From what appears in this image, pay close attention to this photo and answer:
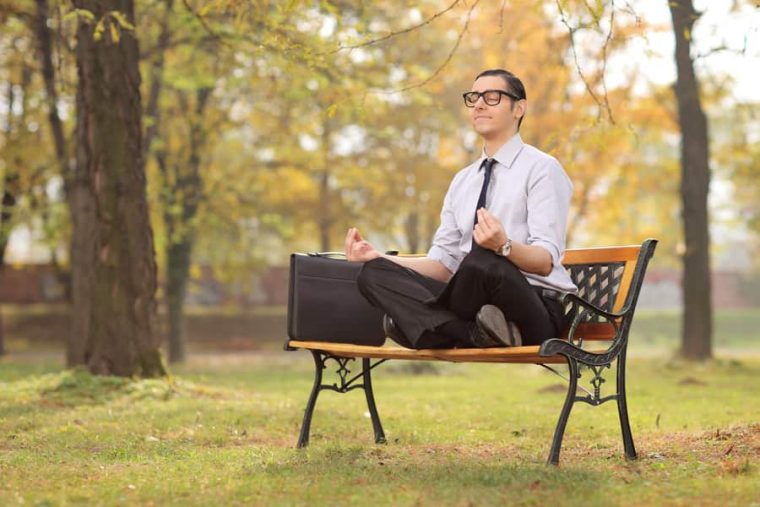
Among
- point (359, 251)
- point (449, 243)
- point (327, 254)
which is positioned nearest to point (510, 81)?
point (449, 243)

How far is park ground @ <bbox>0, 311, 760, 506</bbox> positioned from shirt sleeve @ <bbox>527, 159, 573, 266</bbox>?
3.59 ft

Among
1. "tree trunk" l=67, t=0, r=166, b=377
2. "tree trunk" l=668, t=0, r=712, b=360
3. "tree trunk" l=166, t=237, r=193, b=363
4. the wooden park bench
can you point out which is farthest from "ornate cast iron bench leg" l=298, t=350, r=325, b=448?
"tree trunk" l=166, t=237, r=193, b=363

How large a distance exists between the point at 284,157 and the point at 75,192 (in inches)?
379

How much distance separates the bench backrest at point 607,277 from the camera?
17.7 ft

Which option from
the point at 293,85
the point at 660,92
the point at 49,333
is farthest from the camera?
the point at 49,333

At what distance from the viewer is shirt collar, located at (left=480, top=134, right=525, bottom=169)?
18.0 ft

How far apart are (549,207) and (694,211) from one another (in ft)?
40.5

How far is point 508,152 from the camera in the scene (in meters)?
5.52

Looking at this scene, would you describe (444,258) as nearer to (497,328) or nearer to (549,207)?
(549,207)

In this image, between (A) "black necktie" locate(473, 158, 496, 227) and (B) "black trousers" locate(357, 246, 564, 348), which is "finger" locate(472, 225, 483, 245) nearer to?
(B) "black trousers" locate(357, 246, 564, 348)

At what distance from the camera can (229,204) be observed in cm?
2192

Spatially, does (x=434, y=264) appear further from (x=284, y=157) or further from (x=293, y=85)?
(x=284, y=157)

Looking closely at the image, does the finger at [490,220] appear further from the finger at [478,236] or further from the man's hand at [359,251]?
the man's hand at [359,251]

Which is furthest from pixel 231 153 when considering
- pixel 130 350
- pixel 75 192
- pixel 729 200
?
pixel 729 200
